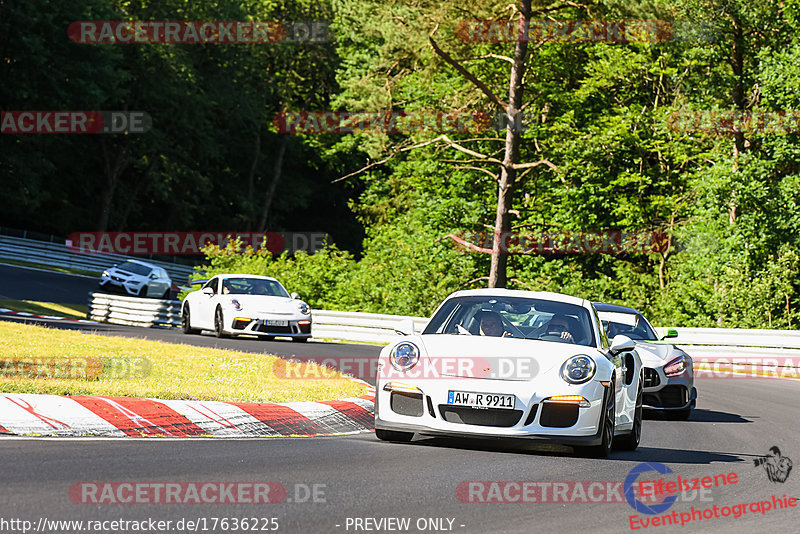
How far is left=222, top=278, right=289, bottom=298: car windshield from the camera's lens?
25.4 meters

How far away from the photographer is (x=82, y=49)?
5819 centimetres

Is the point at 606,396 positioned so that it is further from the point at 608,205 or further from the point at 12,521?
the point at 608,205

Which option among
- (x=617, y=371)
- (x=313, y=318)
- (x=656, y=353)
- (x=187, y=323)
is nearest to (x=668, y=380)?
(x=656, y=353)

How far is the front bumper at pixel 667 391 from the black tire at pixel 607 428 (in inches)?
179

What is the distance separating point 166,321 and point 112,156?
38892 mm

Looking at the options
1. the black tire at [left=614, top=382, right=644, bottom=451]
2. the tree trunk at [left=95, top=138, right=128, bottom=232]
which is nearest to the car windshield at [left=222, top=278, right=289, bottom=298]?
the black tire at [left=614, top=382, right=644, bottom=451]

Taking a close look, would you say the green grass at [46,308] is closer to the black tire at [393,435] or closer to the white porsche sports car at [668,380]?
the white porsche sports car at [668,380]

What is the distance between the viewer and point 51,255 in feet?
187

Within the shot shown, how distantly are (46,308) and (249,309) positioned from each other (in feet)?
42.6
